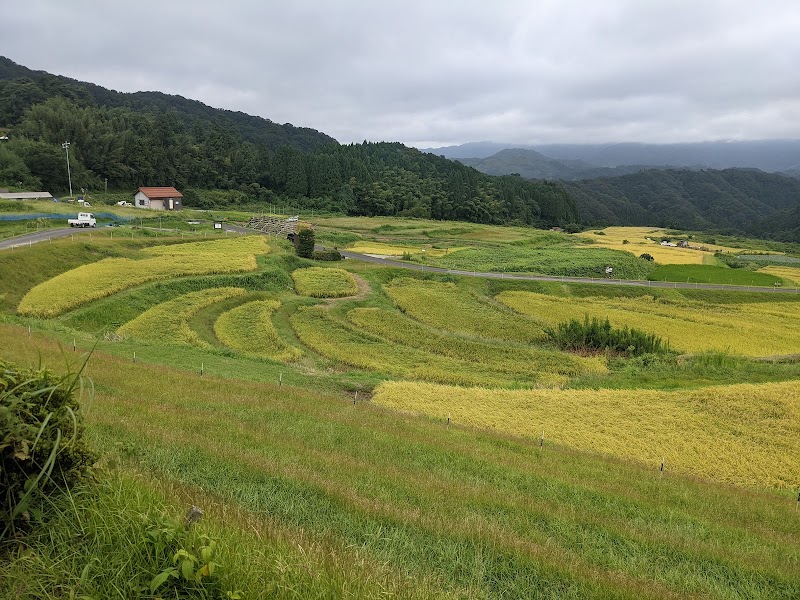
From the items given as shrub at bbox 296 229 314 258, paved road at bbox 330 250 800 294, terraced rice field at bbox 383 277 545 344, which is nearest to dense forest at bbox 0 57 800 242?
shrub at bbox 296 229 314 258

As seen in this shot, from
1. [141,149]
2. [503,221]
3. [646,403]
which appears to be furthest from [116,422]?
[503,221]

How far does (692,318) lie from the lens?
41000 millimetres

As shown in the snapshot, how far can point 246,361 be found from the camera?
25.3m

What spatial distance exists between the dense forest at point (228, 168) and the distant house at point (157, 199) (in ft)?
44.3

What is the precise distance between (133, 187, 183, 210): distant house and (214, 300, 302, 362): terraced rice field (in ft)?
186

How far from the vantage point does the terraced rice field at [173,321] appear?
2825 centimetres

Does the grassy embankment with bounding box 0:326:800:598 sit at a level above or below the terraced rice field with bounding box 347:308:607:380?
above

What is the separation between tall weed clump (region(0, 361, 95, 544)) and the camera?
11.6 feet

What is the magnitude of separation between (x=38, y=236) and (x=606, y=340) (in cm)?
4760

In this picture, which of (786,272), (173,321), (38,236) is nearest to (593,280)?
(786,272)

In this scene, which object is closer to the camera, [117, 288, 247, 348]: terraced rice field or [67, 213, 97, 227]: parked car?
[117, 288, 247, 348]: terraced rice field

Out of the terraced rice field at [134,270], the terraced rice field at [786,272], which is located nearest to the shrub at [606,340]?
the terraced rice field at [134,270]

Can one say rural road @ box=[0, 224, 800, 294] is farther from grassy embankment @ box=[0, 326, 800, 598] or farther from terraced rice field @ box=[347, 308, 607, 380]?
grassy embankment @ box=[0, 326, 800, 598]

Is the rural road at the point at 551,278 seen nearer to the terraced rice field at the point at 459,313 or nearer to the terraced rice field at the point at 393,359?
the terraced rice field at the point at 459,313
